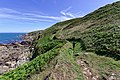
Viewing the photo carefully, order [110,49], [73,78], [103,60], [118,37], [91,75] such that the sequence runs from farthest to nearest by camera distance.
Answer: [118,37] → [110,49] → [103,60] → [91,75] → [73,78]

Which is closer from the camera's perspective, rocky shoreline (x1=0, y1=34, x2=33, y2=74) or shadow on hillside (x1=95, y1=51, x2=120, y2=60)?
shadow on hillside (x1=95, y1=51, x2=120, y2=60)

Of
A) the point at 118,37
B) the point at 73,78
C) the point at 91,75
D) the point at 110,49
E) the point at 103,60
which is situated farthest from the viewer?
the point at 118,37

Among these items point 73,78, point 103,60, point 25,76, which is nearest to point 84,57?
point 103,60

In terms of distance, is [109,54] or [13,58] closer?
[109,54]

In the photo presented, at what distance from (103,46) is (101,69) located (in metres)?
6.68

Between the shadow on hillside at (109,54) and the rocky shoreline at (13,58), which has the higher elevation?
the shadow on hillside at (109,54)

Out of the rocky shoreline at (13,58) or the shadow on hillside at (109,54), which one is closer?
the shadow on hillside at (109,54)

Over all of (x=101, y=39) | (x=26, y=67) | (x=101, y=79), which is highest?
(x=101, y=39)

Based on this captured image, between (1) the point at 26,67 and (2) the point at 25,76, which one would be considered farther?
(1) the point at 26,67

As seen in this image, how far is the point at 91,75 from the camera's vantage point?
21641mm

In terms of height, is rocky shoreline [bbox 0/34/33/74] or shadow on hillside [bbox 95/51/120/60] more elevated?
shadow on hillside [bbox 95/51/120/60]

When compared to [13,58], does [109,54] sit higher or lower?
higher

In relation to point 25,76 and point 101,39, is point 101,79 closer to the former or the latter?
point 25,76

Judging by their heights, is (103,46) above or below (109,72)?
above
